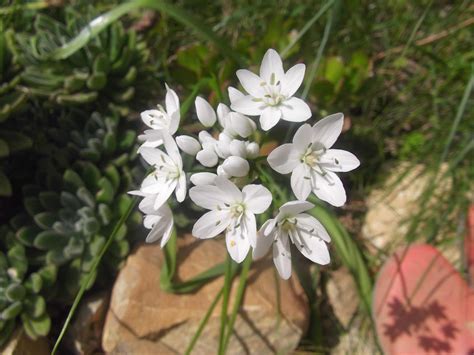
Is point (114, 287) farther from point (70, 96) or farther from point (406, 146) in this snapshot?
point (406, 146)

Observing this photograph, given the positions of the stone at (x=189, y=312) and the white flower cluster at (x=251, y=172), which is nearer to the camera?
the white flower cluster at (x=251, y=172)

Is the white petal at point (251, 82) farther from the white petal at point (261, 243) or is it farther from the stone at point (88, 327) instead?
the stone at point (88, 327)

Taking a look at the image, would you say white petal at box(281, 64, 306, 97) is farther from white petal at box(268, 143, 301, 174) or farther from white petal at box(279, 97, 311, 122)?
white petal at box(268, 143, 301, 174)

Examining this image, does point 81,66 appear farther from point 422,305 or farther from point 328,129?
point 422,305

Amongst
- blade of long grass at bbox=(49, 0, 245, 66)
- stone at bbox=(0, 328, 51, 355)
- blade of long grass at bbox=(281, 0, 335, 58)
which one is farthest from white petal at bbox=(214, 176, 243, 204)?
stone at bbox=(0, 328, 51, 355)

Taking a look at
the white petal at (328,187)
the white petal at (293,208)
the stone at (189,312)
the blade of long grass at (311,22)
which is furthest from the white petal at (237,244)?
the blade of long grass at (311,22)

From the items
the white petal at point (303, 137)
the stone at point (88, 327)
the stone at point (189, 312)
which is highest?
the white petal at point (303, 137)

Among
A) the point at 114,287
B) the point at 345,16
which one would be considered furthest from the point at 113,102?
the point at 345,16
